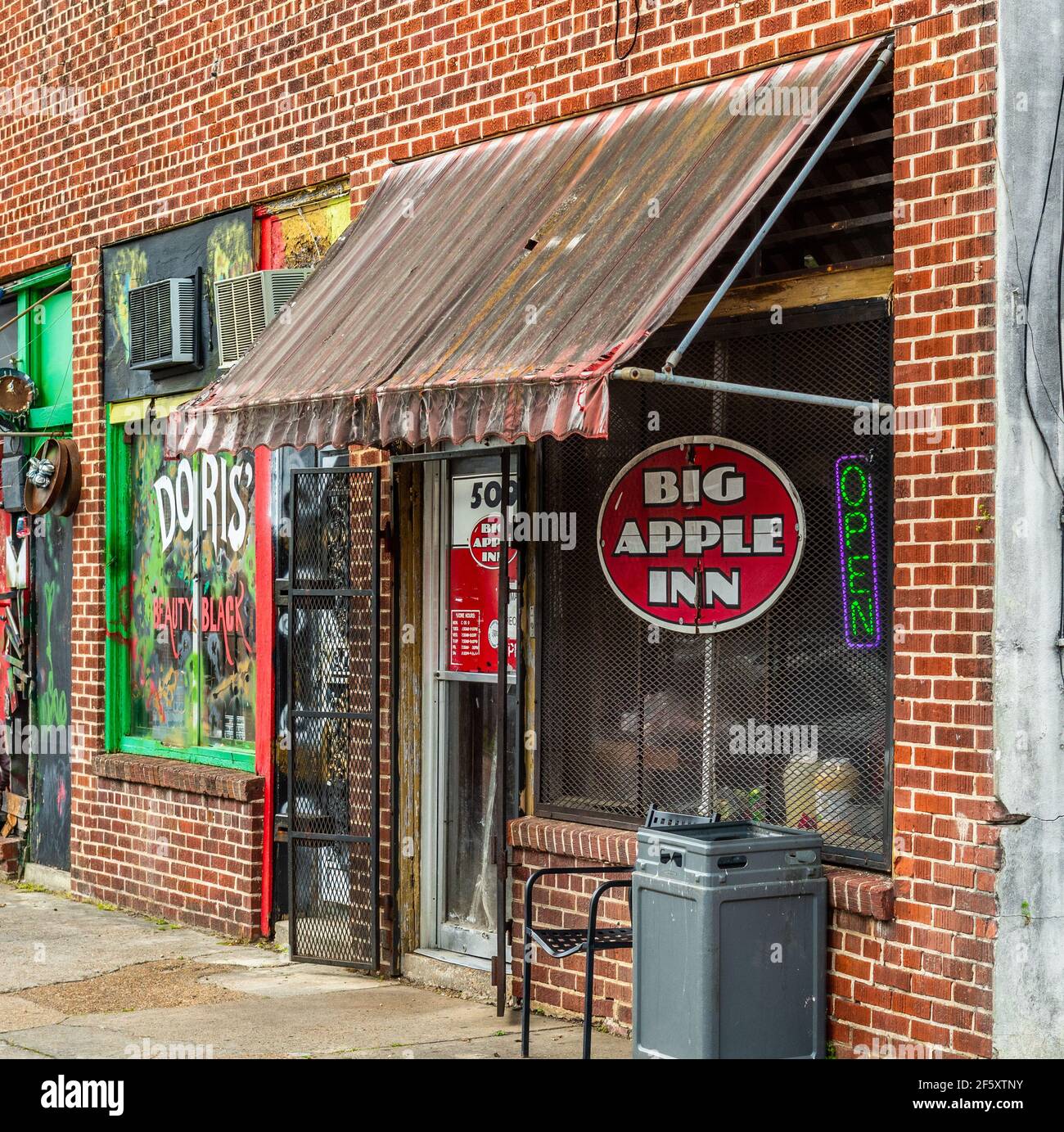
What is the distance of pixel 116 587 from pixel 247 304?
2.54 metres

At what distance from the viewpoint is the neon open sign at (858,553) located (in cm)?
657

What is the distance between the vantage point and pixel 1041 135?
20.2 ft

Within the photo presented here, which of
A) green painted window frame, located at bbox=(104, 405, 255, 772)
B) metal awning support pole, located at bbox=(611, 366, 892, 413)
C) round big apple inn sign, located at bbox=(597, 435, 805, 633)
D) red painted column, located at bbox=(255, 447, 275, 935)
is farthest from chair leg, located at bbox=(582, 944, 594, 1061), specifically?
green painted window frame, located at bbox=(104, 405, 255, 772)

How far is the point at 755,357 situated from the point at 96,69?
6371 mm

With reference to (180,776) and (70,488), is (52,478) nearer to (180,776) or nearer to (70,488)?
(70,488)

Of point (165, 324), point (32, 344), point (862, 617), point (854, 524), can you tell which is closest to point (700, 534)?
point (854, 524)

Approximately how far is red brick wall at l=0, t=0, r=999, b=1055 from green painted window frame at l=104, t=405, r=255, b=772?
3.4 inches

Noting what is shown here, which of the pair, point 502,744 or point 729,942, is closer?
point 729,942

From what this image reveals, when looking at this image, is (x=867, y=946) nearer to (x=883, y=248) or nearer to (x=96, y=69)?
(x=883, y=248)

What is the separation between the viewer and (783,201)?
6211mm

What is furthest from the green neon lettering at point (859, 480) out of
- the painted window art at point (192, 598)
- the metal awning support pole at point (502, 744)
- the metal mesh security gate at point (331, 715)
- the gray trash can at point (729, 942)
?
the painted window art at point (192, 598)

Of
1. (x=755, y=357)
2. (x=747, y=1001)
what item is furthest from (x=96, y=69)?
(x=747, y=1001)

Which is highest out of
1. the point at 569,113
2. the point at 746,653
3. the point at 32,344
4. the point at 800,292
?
the point at 569,113

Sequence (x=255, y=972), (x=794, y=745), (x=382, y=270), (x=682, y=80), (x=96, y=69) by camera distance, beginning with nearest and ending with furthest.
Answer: (x=794, y=745) < (x=682, y=80) < (x=382, y=270) < (x=255, y=972) < (x=96, y=69)
